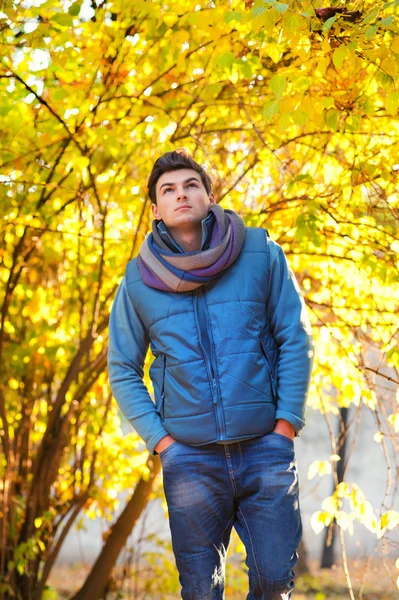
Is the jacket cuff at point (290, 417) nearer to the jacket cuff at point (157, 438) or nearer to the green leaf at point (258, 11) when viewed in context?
the jacket cuff at point (157, 438)

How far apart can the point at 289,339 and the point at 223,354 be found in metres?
0.20

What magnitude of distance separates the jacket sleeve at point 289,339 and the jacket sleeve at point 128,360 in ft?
1.23

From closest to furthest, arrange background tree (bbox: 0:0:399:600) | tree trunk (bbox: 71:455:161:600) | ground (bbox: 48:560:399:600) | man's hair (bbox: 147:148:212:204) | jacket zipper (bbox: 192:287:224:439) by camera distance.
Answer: jacket zipper (bbox: 192:287:224:439) < man's hair (bbox: 147:148:212:204) < background tree (bbox: 0:0:399:600) < tree trunk (bbox: 71:455:161:600) < ground (bbox: 48:560:399:600)

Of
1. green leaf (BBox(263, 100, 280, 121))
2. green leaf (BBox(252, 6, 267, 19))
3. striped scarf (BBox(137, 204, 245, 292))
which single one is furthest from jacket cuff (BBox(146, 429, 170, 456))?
green leaf (BBox(252, 6, 267, 19))

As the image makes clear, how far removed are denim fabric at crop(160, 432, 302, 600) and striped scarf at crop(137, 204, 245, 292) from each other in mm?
456

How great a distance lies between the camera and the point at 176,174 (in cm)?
236

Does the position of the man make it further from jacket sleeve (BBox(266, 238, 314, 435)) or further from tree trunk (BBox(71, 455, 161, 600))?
tree trunk (BBox(71, 455, 161, 600))

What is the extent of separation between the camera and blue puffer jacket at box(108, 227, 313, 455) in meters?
2.11

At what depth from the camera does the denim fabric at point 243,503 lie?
2.11m

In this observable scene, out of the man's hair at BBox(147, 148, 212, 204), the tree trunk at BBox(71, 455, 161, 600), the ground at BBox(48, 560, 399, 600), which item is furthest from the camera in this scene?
the ground at BBox(48, 560, 399, 600)

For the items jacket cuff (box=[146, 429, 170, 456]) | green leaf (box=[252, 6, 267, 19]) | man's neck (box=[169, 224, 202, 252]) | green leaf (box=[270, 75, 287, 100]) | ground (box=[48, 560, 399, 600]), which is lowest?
ground (box=[48, 560, 399, 600])

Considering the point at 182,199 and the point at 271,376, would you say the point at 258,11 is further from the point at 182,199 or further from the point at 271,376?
the point at 271,376

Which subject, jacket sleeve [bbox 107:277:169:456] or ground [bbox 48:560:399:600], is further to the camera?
ground [bbox 48:560:399:600]

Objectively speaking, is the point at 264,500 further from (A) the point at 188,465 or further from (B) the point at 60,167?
(B) the point at 60,167
